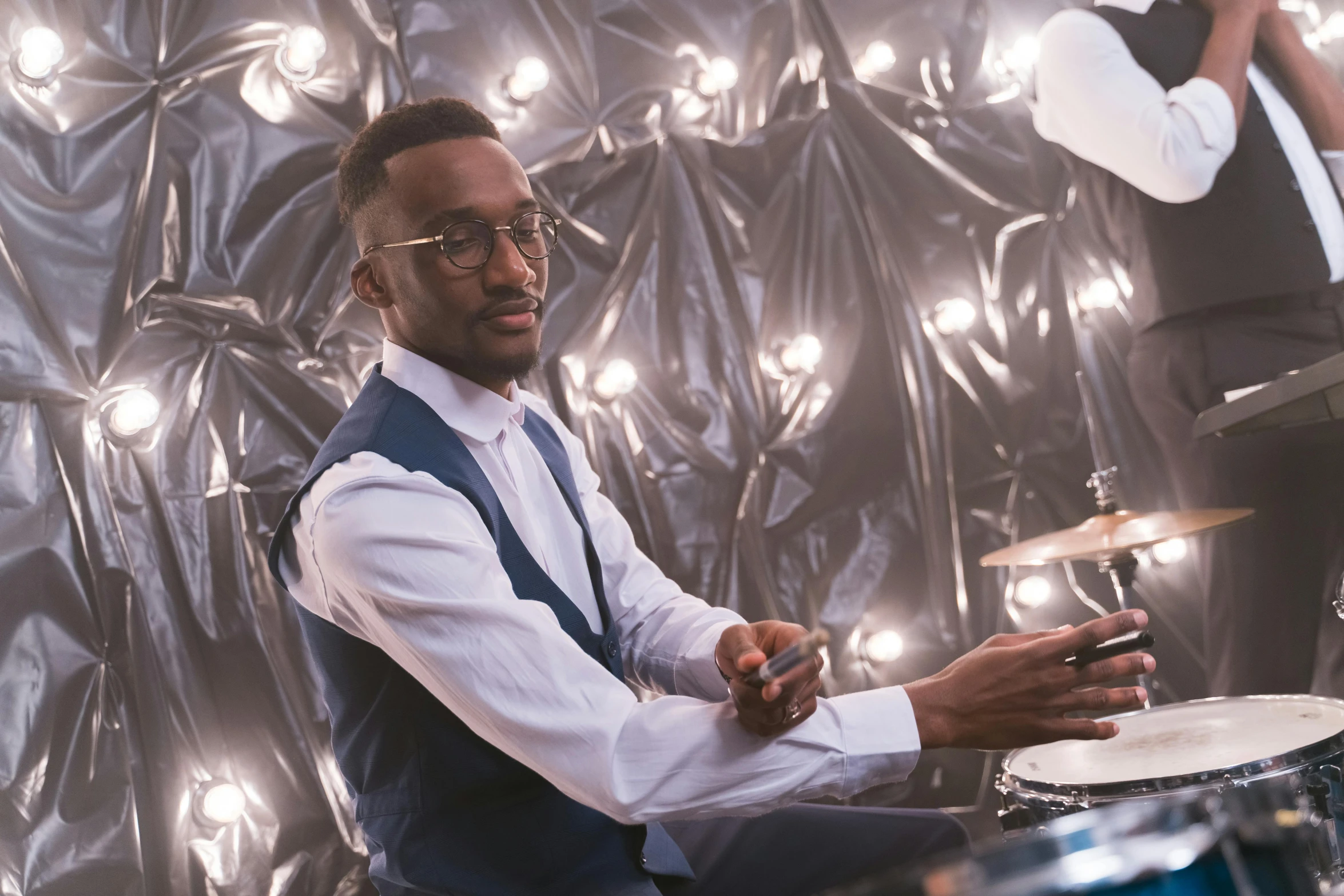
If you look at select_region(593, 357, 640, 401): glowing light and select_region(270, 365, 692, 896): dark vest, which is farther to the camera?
select_region(593, 357, 640, 401): glowing light

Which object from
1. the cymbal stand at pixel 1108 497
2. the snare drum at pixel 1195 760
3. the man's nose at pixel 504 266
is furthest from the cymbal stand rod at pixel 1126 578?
the man's nose at pixel 504 266

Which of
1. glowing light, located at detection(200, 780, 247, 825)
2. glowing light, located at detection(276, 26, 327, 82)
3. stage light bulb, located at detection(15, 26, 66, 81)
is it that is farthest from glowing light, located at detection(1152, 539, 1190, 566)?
stage light bulb, located at detection(15, 26, 66, 81)

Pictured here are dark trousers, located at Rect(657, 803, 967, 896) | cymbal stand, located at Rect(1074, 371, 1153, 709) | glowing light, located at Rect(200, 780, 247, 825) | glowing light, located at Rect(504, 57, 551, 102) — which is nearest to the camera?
dark trousers, located at Rect(657, 803, 967, 896)

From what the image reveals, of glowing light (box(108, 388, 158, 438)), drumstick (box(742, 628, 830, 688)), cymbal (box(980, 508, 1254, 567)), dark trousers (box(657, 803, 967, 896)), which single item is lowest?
dark trousers (box(657, 803, 967, 896))

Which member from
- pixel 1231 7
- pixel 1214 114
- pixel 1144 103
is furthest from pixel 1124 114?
pixel 1231 7

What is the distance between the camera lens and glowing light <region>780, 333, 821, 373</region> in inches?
101

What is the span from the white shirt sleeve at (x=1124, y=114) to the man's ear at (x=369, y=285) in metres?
1.75

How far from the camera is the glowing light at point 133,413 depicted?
1984 millimetres

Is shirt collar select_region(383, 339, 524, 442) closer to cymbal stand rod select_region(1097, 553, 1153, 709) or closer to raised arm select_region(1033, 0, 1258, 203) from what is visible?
cymbal stand rod select_region(1097, 553, 1153, 709)

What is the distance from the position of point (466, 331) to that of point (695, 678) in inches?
22.9

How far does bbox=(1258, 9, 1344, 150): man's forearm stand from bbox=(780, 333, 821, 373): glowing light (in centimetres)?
115

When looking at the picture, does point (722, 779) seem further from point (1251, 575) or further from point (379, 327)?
point (1251, 575)

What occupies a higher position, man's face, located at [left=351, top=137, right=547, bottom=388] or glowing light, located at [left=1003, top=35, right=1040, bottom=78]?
glowing light, located at [left=1003, top=35, right=1040, bottom=78]

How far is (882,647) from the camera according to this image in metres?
2.50
